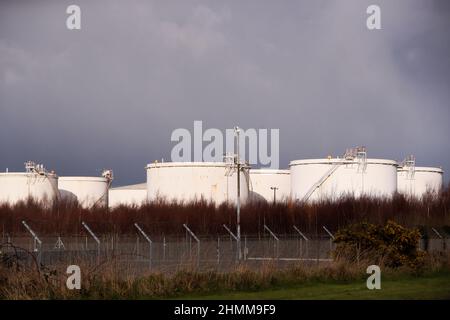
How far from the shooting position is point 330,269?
22328 millimetres

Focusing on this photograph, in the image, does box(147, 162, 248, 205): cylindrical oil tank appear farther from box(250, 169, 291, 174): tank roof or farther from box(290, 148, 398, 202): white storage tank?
box(250, 169, 291, 174): tank roof

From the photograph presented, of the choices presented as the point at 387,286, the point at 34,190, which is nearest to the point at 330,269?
the point at 387,286

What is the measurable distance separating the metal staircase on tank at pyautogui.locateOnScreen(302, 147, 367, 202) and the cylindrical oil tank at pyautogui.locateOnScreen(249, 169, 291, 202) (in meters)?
7.47

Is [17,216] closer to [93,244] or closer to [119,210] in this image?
[119,210]

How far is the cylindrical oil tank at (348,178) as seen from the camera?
198 ft

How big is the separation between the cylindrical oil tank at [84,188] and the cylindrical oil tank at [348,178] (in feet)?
68.3

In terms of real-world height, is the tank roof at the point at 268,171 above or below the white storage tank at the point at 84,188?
above

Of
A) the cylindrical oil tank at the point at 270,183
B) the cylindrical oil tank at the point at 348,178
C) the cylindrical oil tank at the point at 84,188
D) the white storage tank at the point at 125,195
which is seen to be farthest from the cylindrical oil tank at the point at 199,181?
the white storage tank at the point at 125,195

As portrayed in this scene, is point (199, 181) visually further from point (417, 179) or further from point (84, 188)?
point (417, 179)

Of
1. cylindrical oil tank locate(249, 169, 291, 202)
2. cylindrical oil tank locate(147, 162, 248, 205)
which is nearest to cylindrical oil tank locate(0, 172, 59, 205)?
cylindrical oil tank locate(147, 162, 248, 205)

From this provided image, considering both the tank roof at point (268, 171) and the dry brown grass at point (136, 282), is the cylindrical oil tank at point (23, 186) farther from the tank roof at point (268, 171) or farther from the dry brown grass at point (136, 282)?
the dry brown grass at point (136, 282)

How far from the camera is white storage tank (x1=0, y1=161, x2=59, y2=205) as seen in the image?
67.5 m

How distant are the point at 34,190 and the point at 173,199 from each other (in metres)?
13.6
